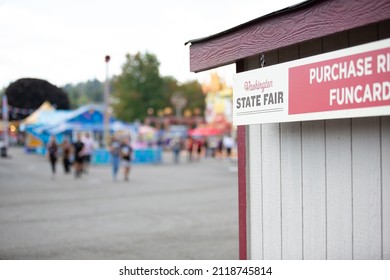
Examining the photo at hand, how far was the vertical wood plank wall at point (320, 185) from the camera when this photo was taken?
3211mm

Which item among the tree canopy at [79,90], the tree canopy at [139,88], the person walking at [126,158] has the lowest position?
the person walking at [126,158]

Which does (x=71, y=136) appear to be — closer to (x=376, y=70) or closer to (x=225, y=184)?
(x=225, y=184)

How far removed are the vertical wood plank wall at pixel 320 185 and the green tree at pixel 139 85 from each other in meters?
66.6

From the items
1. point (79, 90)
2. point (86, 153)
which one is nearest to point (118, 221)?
point (86, 153)

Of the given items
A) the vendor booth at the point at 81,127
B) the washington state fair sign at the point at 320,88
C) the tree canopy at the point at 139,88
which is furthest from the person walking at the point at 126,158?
the tree canopy at the point at 139,88

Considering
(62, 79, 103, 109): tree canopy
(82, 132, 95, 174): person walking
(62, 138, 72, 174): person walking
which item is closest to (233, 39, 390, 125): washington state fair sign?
(62, 79, 103, 109): tree canopy

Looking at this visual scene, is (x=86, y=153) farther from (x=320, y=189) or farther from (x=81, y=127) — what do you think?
(x=320, y=189)

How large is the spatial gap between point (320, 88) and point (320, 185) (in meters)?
0.79

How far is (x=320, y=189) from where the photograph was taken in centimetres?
358

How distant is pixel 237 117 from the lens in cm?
389

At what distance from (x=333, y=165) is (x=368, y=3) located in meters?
1.14

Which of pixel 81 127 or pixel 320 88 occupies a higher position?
pixel 81 127

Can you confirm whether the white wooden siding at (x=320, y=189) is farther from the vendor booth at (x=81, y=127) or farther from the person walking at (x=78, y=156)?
the vendor booth at (x=81, y=127)

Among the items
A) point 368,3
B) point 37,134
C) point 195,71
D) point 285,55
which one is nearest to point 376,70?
point 368,3
